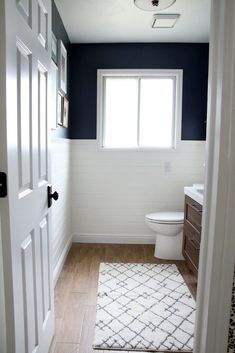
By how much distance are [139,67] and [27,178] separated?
2.56 m

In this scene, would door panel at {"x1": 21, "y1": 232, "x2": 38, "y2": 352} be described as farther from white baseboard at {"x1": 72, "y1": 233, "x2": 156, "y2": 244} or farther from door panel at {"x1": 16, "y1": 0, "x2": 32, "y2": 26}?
white baseboard at {"x1": 72, "y1": 233, "x2": 156, "y2": 244}

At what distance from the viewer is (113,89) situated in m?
3.31

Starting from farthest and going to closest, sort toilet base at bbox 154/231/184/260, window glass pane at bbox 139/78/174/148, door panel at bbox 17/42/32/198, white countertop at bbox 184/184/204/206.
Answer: window glass pane at bbox 139/78/174/148 < toilet base at bbox 154/231/184/260 < white countertop at bbox 184/184/204/206 < door panel at bbox 17/42/32/198

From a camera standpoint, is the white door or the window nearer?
the white door

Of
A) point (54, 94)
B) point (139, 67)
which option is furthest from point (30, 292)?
point (139, 67)

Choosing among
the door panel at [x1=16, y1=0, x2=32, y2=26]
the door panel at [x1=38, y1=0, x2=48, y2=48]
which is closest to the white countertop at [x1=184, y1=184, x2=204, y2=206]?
the door panel at [x1=38, y1=0, x2=48, y2=48]

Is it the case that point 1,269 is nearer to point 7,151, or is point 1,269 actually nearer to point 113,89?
point 7,151

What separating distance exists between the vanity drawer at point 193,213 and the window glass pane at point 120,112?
1.15 metres

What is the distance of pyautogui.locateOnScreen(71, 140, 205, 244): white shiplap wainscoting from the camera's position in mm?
3295

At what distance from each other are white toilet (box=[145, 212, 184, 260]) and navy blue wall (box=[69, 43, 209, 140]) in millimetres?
1084

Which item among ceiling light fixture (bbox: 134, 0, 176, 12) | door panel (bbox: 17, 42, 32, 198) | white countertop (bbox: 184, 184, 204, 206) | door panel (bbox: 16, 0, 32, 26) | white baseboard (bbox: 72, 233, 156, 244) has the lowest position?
white baseboard (bbox: 72, 233, 156, 244)

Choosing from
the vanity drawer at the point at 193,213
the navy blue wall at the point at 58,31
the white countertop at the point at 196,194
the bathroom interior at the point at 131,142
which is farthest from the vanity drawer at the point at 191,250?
the navy blue wall at the point at 58,31

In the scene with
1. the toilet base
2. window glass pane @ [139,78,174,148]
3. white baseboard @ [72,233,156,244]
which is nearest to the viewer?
the toilet base

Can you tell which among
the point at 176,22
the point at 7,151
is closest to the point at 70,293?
the point at 7,151
